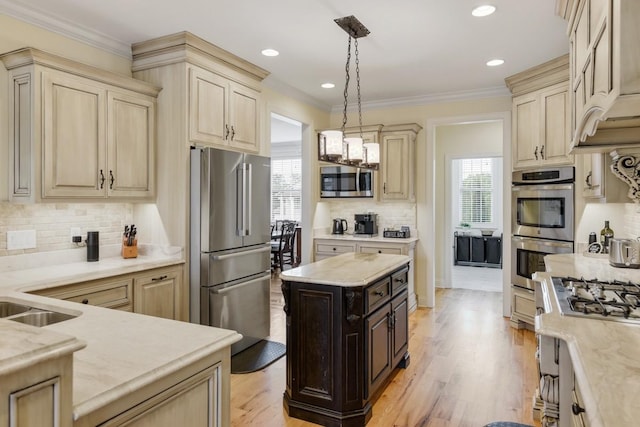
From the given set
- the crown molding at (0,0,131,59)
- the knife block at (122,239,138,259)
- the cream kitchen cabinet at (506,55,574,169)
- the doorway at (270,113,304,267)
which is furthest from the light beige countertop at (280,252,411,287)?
the doorway at (270,113,304,267)

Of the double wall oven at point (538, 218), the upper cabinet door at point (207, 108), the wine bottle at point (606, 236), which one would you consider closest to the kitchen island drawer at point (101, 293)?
the upper cabinet door at point (207, 108)

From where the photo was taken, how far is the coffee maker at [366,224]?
5.64m

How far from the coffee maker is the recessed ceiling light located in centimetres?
305

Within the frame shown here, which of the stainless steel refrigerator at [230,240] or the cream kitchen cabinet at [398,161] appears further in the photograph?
the cream kitchen cabinet at [398,161]

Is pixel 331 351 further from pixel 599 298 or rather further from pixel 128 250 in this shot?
pixel 128 250

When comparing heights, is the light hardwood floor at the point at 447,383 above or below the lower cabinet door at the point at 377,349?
below

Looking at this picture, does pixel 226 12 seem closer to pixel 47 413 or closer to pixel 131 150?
pixel 131 150

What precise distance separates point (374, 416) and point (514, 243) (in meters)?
2.85

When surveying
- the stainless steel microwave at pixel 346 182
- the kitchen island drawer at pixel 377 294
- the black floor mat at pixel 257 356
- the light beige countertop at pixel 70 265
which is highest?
the stainless steel microwave at pixel 346 182

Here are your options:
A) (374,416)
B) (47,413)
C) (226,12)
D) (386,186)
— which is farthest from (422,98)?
(47,413)

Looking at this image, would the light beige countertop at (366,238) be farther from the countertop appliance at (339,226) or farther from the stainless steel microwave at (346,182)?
the stainless steel microwave at (346,182)

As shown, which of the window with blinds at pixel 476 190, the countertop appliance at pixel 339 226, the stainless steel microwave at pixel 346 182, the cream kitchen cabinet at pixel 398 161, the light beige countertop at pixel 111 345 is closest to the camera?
the light beige countertop at pixel 111 345

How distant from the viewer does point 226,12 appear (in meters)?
3.05

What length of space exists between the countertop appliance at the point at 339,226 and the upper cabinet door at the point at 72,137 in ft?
10.9
